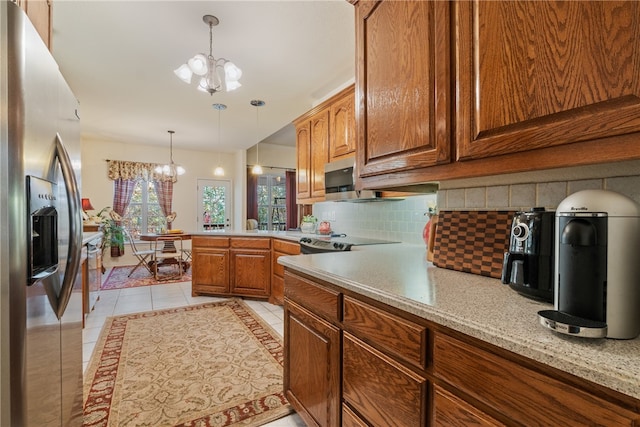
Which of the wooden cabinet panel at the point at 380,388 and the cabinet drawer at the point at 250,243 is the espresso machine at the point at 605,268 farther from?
the cabinet drawer at the point at 250,243

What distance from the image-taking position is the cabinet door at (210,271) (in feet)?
12.4

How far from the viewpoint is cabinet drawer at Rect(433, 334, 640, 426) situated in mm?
514

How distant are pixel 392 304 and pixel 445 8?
41.4 inches

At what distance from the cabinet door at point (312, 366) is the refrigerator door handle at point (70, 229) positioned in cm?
92

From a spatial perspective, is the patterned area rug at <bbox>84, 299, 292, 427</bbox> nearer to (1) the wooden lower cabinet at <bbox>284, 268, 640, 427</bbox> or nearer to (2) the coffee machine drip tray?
(1) the wooden lower cabinet at <bbox>284, 268, 640, 427</bbox>

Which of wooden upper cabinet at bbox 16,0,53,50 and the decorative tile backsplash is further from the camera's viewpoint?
wooden upper cabinet at bbox 16,0,53,50

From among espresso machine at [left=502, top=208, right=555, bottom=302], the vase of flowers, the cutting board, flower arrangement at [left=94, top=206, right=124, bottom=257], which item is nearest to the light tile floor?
the vase of flowers

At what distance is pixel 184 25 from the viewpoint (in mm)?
2348

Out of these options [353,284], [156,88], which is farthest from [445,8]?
[156,88]

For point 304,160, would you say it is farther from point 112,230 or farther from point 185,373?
point 112,230

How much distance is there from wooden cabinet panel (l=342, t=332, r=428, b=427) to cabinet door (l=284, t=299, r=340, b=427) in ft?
0.24

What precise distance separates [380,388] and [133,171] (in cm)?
679

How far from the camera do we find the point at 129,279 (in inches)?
191

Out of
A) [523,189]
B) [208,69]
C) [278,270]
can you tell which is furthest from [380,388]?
[278,270]
